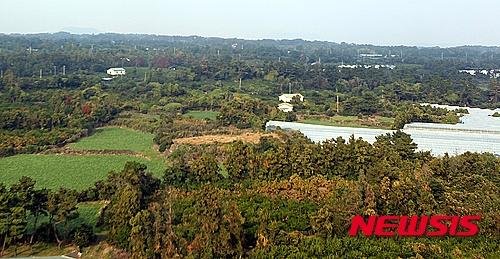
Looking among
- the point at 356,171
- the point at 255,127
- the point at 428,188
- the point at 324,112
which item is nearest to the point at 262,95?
the point at 324,112

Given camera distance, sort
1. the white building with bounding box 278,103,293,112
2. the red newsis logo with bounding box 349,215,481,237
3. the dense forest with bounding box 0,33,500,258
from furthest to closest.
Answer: the white building with bounding box 278,103,293,112 → the red newsis logo with bounding box 349,215,481,237 → the dense forest with bounding box 0,33,500,258

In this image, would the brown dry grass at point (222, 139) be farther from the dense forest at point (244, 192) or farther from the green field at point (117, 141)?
the green field at point (117, 141)

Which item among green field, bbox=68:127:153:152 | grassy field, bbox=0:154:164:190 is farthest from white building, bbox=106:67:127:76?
grassy field, bbox=0:154:164:190

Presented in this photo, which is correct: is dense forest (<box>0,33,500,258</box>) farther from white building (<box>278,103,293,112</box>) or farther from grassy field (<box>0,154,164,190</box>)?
white building (<box>278,103,293,112</box>)

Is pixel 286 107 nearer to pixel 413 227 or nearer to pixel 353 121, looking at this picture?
pixel 353 121

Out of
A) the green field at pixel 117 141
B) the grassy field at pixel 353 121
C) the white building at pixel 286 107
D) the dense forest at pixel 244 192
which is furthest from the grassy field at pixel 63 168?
the white building at pixel 286 107

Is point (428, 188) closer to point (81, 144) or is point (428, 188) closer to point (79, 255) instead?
point (79, 255)

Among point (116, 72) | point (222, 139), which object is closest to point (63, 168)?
point (222, 139)
